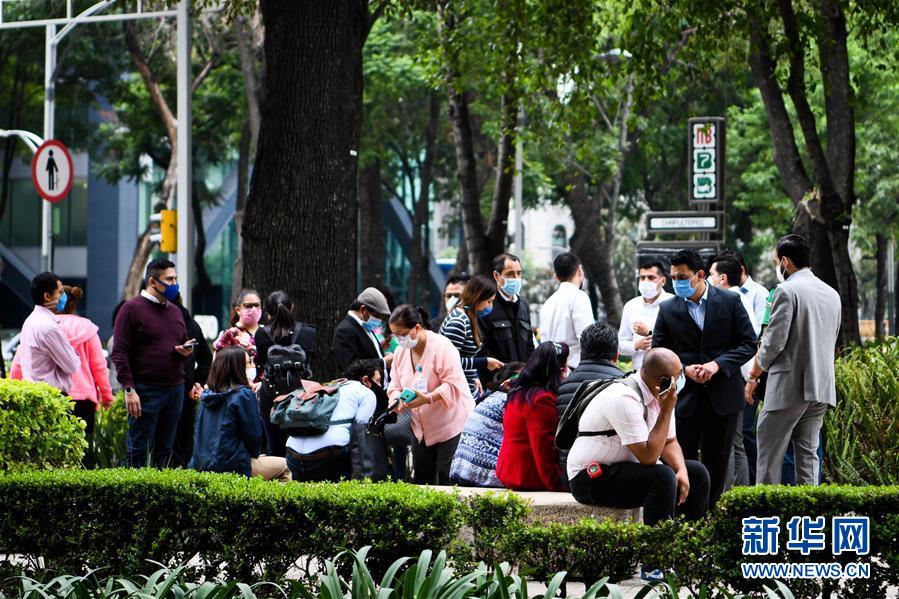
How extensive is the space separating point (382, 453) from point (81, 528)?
294 centimetres

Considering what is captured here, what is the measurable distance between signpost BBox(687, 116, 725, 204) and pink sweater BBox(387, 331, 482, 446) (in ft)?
33.4

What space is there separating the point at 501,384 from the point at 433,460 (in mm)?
781

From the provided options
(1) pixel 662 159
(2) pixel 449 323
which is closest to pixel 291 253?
(2) pixel 449 323

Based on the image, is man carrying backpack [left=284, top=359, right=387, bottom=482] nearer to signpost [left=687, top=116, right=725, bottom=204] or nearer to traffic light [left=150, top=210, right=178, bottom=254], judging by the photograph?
traffic light [left=150, top=210, right=178, bottom=254]

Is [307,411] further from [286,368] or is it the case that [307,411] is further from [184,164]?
[184,164]

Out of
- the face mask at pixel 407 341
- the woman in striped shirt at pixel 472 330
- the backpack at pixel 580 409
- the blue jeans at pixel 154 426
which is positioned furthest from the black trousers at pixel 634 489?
the blue jeans at pixel 154 426

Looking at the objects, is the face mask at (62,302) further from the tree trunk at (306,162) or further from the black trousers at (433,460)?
the black trousers at (433,460)

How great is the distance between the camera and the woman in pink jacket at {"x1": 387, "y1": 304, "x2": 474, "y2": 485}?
400 inches

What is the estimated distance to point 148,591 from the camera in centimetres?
599

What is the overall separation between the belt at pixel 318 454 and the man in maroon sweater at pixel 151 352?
67.9 inches

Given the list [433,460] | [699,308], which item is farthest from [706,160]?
[433,460]

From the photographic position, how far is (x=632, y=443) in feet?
26.0

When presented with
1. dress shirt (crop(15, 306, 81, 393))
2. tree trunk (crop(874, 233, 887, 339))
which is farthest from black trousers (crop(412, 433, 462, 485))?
tree trunk (crop(874, 233, 887, 339))

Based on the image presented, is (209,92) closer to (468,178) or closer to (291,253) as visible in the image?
(468,178)
